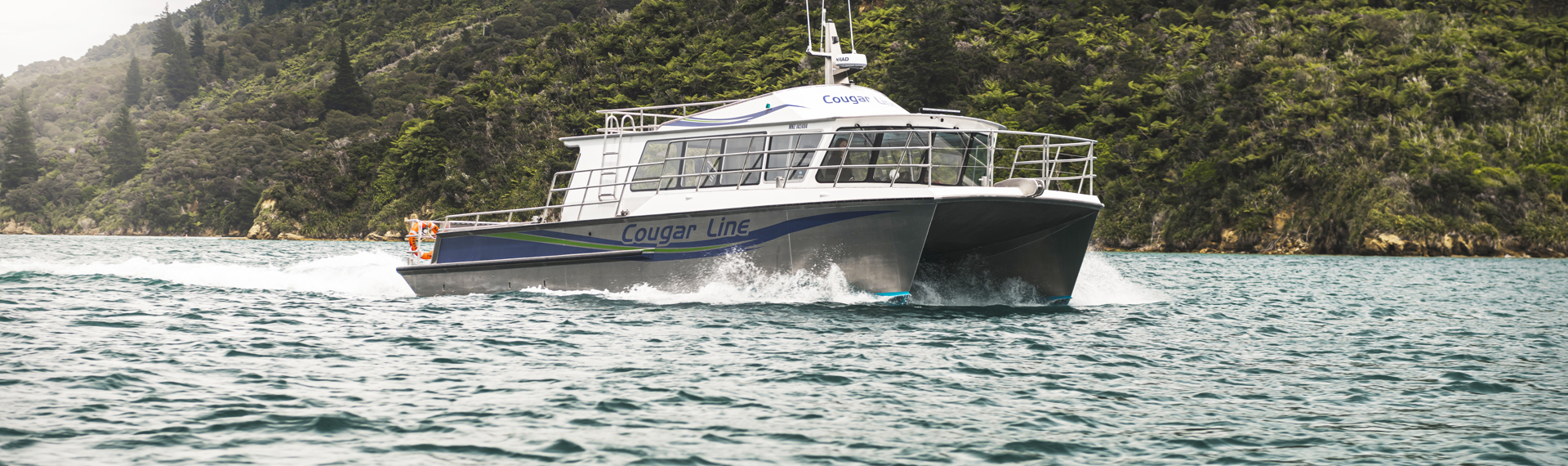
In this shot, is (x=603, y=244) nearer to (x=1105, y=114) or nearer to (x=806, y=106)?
(x=806, y=106)

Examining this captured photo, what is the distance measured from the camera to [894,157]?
12789mm

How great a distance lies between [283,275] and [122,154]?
322ft

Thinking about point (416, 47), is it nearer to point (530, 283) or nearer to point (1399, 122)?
point (1399, 122)

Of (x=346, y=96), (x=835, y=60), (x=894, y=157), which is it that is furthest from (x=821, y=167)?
(x=346, y=96)

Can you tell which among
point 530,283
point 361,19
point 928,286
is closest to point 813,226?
point 928,286

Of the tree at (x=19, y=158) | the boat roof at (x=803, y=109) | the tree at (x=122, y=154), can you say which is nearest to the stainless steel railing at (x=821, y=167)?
the boat roof at (x=803, y=109)

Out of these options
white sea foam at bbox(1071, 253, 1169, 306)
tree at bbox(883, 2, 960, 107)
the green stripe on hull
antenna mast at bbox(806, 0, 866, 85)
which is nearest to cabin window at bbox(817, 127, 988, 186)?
the green stripe on hull

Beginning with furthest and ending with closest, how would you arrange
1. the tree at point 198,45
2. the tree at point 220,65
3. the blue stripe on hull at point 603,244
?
1. the tree at point 198,45
2. the tree at point 220,65
3. the blue stripe on hull at point 603,244

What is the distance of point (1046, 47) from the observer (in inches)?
1950

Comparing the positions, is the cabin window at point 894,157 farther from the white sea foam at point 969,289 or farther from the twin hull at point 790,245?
the white sea foam at point 969,289

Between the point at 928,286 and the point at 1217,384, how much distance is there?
6215mm

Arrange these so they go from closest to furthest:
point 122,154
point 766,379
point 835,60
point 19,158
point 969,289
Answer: point 766,379
point 969,289
point 835,60
point 19,158
point 122,154

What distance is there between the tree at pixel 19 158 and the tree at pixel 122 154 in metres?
5.77

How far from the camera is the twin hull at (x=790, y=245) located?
38.0 ft
